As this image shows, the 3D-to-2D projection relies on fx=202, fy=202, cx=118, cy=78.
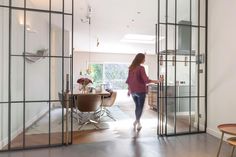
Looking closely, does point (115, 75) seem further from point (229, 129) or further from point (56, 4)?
point (229, 129)

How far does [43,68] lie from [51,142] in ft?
8.75

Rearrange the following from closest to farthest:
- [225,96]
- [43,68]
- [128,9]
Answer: [225,96]
[128,9]
[43,68]

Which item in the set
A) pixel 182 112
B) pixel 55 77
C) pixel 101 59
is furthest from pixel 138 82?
pixel 101 59

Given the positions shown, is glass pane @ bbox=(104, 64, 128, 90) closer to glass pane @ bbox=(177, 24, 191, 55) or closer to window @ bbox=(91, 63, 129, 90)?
window @ bbox=(91, 63, 129, 90)

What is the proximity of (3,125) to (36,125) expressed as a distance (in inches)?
53.7

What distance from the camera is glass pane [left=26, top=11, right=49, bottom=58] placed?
443 cm

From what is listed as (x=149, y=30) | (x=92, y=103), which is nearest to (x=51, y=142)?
(x=92, y=103)

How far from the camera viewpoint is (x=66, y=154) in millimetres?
2928

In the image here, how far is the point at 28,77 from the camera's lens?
449 centimetres

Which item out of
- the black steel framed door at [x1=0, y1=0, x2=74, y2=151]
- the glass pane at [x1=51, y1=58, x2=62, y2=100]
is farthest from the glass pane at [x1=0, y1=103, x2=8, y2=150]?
the glass pane at [x1=51, y1=58, x2=62, y2=100]

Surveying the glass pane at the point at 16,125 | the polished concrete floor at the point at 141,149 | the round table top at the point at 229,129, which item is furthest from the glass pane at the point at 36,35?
the round table top at the point at 229,129

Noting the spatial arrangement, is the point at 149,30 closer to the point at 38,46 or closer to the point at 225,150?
the point at 38,46

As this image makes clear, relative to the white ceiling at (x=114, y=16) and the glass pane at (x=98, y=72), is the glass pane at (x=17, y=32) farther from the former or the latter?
the glass pane at (x=98, y=72)

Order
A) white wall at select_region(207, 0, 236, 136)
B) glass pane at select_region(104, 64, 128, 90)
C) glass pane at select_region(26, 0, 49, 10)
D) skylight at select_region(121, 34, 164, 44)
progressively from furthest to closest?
glass pane at select_region(104, 64, 128, 90) → skylight at select_region(121, 34, 164, 44) → glass pane at select_region(26, 0, 49, 10) → white wall at select_region(207, 0, 236, 136)
